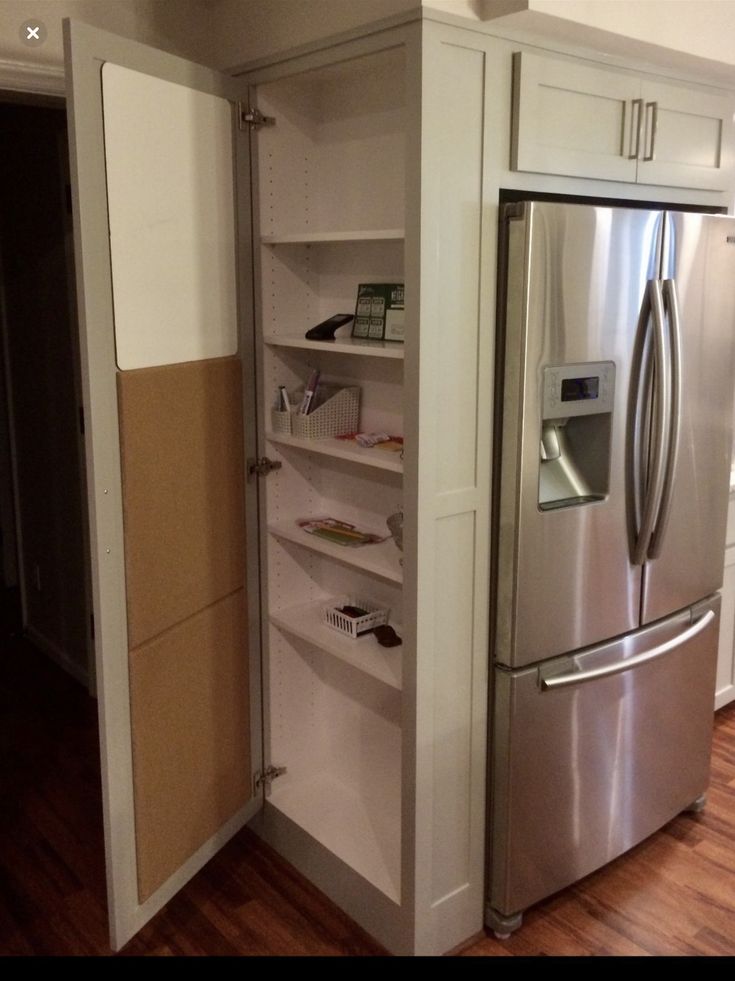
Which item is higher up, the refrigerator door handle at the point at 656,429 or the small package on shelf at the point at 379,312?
the small package on shelf at the point at 379,312

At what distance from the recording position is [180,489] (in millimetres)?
2203

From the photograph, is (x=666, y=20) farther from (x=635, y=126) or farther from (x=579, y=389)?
(x=579, y=389)

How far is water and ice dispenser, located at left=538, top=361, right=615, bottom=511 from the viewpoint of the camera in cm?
216

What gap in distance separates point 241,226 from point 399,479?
77cm

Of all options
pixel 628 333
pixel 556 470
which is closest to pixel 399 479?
pixel 556 470

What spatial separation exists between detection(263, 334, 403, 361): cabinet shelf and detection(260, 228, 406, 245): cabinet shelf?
9.5 inches

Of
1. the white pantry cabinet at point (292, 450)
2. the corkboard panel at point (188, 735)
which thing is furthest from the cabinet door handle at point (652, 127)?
the corkboard panel at point (188, 735)

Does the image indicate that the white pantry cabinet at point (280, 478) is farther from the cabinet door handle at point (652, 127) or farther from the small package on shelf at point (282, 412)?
the cabinet door handle at point (652, 127)

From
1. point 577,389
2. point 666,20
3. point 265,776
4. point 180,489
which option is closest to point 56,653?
point 265,776

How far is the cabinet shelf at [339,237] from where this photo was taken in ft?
6.68

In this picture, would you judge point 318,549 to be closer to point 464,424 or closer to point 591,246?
point 464,424

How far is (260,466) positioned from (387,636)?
562 millimetres

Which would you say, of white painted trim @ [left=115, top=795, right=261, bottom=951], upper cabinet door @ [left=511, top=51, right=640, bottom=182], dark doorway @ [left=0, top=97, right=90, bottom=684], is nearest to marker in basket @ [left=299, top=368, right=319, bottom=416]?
upper cabinet door @ [left=511, top=51, right=640, bottom=182]

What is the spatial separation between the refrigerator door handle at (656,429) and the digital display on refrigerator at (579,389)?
20 centimetres
